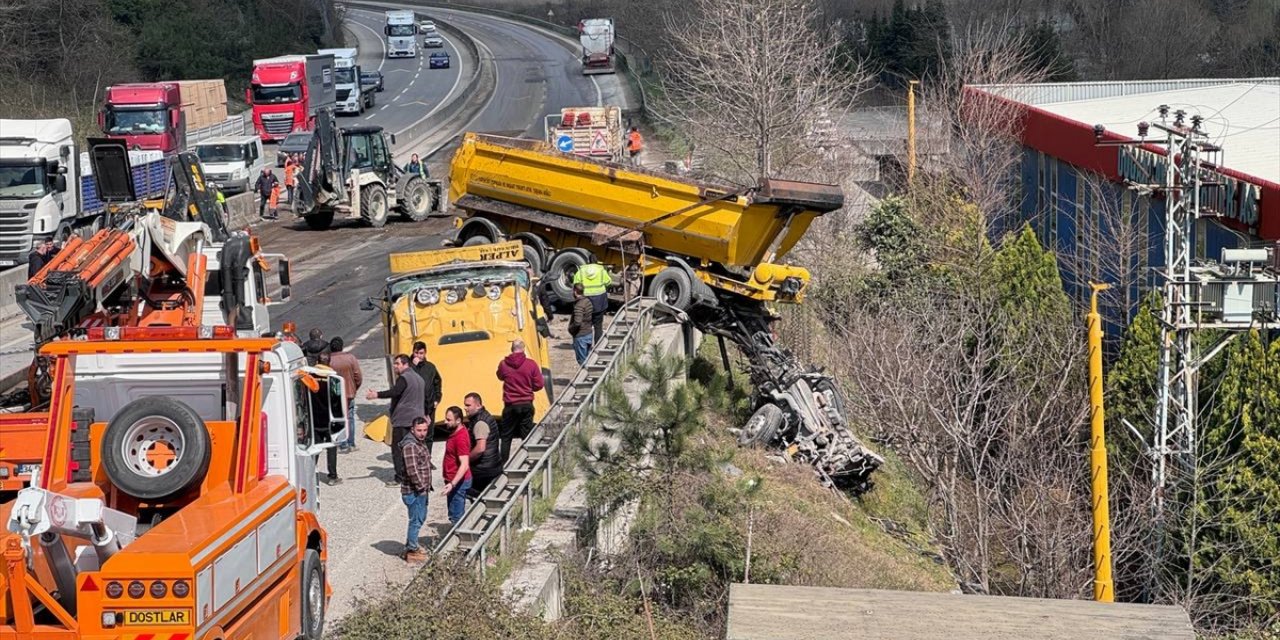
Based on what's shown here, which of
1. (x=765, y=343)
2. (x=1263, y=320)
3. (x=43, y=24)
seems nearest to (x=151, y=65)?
(x=43, y=24)

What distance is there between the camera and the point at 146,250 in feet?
47.6

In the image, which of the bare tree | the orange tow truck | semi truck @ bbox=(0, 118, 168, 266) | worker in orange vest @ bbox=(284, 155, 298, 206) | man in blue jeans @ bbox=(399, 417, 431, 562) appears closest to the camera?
the orange tow truck

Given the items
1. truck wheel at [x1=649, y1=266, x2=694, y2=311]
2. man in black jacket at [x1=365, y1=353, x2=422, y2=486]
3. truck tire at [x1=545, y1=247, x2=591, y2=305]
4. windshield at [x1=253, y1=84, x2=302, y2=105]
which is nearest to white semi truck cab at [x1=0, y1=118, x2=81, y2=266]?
truck tire at [x1=545, y1=247, x2=591, y2=305]

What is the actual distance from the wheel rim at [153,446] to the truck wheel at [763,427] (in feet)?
43.1

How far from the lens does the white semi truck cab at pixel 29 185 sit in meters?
30.6

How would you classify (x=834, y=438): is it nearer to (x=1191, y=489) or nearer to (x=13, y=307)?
(x=1191, y=489)

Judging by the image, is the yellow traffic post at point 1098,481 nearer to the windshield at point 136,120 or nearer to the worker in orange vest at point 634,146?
the worker in orange vest at point 634,146

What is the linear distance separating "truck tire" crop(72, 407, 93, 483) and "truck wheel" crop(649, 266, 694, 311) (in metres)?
14.1

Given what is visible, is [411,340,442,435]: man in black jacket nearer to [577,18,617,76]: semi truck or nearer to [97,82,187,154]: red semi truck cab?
[97,82,187,154]: red semi truck cab

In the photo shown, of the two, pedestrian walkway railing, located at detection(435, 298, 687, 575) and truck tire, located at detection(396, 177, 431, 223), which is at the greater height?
pedestrian walkway railing, located at detection(435, 298, 687, 575)

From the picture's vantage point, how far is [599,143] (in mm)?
47719

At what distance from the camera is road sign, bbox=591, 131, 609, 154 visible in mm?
47375

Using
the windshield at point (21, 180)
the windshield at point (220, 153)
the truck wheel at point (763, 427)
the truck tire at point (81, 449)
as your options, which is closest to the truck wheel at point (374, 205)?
the windshield at point (220, 153)

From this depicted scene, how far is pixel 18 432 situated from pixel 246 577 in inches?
105
